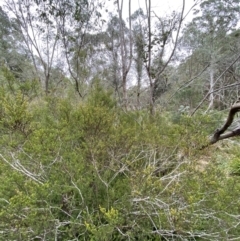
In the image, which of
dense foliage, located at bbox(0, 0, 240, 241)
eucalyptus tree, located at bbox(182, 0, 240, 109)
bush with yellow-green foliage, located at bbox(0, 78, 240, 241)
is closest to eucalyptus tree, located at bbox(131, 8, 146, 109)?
dense foliage, located at bbox(0, 0, 240, 241)

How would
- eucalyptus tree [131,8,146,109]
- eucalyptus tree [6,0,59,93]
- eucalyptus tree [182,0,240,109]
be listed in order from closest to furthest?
eucalyptus tree [131,8,146,109], eucalyptus tree [6,0,59,93], eucalyptus tree [182,0,240,109]

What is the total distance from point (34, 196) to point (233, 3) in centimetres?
950

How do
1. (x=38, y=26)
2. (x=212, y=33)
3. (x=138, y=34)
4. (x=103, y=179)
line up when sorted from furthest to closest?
(x=212, y=33)
(x=38, y=26)
(x=138, y=34)
(x=103, y=179)

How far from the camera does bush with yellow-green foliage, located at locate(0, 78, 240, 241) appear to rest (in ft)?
4.82

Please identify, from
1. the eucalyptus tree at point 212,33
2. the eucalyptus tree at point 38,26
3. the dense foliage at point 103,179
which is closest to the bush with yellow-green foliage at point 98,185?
the dense foliage at point 103,179

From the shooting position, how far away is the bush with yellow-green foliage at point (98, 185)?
147cm

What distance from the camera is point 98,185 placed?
72.1 inches

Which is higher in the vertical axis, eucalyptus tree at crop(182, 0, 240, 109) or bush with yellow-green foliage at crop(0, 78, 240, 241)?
eucalyptus tree at crop(182, 0, 240, 109)

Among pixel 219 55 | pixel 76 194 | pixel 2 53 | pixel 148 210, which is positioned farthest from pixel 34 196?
pixel 2 53

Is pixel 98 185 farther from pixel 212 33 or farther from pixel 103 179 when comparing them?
pixel 212 33

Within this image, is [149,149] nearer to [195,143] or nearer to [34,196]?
[195,143]

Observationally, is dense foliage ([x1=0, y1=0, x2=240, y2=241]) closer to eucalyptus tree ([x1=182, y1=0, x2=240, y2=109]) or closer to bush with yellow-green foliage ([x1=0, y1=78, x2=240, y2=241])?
bush with yellow-green foliage ([x1=0, y1=78, x2=240, y2=241])

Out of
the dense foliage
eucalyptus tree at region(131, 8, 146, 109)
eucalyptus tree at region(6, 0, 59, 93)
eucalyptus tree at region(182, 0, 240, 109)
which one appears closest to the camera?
the dense foliage

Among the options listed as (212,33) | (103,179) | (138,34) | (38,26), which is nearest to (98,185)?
(103,179)
